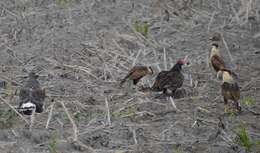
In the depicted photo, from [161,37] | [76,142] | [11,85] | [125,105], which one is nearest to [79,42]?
[161,37]

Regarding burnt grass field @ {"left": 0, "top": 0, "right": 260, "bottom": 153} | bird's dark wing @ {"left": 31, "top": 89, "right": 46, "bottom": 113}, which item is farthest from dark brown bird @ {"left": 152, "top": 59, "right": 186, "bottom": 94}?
bird's dark wing @ {"left": 31, "top": 89, "right": 46, "bottom": 113}

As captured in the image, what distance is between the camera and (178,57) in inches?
549

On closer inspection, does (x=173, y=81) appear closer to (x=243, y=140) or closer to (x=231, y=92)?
(x=231, y=92)

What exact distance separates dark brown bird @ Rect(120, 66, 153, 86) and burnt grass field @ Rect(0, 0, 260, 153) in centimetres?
20

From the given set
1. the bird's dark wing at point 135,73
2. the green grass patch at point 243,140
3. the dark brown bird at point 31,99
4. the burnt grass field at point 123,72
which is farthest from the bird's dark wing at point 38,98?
the green grass patch at point 243,140

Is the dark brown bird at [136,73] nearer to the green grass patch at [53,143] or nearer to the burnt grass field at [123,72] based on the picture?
the burnt grass field at [123,72]

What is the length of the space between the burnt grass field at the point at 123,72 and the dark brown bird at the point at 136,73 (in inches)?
7.7

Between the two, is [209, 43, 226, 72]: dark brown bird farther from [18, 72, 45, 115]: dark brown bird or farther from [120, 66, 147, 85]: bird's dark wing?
[18, 72, 45, 115]: dark brown bird

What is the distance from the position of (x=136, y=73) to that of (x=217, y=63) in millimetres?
1570

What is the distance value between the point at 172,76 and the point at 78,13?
17.9ft

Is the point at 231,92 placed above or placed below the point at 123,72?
below

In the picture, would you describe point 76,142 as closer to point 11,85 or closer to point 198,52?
point 11,85

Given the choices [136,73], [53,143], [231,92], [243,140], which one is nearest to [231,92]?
[231,92]

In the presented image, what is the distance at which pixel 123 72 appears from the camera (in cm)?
1295
